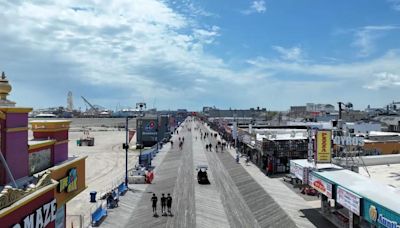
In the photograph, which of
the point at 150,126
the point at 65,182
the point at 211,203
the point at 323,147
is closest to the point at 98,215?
the point at 65,182

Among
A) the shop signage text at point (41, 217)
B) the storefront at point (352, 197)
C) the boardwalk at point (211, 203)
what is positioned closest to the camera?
the shop signage text at point (41, 217)

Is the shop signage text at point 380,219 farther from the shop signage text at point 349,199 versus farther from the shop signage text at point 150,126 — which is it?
the shop signage text at point 150,126

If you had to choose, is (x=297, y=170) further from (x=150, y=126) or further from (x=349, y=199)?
(x=150, y=126)

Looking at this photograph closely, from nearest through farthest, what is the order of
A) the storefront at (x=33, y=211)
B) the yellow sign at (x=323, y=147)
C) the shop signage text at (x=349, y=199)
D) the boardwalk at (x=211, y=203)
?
the storefront at (x=33, y=211), the shop signage text at (x=349, y=199), the boardwalk at (x=211, y=203), the yellow sign at (x=323, y=147)

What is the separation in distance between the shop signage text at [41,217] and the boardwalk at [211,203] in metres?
8.01

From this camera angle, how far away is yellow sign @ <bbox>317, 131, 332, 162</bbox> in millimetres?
23250

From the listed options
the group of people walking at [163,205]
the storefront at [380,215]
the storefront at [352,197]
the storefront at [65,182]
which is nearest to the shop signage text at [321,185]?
the storefront at [352,197]

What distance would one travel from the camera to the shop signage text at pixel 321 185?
19178mm

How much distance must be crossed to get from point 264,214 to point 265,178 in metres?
11.8

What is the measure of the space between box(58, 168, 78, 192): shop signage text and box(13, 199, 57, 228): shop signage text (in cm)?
268

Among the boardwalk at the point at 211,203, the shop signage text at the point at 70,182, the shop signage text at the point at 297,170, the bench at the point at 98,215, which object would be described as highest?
the shop signage text at the point at 70,182

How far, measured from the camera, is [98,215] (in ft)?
66.7

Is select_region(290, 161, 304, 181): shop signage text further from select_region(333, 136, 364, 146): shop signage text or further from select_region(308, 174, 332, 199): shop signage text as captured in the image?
select_region(333, 136, 364, 146): shop signage text

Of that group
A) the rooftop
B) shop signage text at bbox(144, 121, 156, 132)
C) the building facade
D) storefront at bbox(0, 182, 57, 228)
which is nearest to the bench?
the building facade
